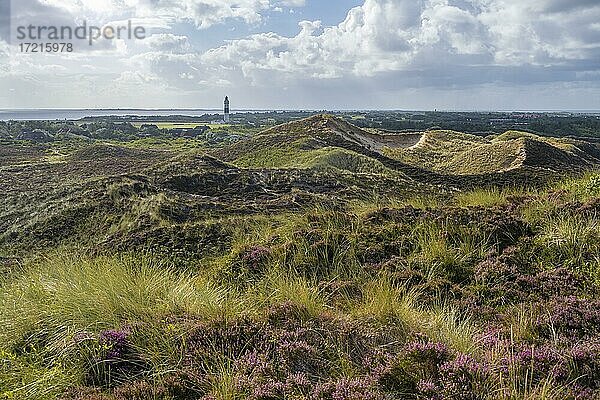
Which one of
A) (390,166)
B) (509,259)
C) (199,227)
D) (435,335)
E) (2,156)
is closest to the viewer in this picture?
(435,335)

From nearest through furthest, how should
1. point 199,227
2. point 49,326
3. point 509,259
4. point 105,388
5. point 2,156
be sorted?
point 105,388 → point 49,326 → point 509,259 → point 199,227 → point 2,156

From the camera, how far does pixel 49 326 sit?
16.2ft

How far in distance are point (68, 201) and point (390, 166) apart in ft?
56.8

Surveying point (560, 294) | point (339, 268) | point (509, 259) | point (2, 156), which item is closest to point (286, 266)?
point (339, 268)

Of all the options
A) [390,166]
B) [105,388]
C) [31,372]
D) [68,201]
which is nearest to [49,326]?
[31,372]

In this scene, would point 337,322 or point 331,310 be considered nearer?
point 337,322

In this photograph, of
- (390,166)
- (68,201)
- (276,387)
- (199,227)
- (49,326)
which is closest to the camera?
(276,387)

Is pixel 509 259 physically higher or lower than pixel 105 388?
higher

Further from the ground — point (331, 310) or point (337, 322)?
point (337, 322)

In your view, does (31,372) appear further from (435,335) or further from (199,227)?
(199,227)

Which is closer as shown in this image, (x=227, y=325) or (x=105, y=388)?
(x=105, y=388)

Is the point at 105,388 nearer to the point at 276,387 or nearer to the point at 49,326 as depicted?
the point at 49,326

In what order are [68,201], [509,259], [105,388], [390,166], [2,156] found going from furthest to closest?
[2,156] < [390,166] < [68,201] < [509,259] < [105,388]

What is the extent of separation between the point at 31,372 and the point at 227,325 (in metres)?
1.67
